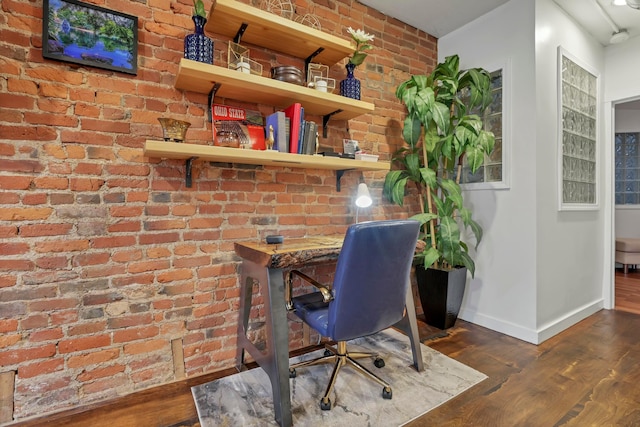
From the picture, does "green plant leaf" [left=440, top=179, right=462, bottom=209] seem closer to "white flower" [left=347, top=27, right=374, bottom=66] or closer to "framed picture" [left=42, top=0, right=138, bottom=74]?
"white flower" [left=347, top=27, right=374, bottom=66]

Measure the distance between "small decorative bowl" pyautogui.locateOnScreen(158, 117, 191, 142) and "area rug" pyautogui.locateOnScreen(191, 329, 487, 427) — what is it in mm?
1452

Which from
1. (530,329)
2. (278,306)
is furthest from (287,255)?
(530,329)

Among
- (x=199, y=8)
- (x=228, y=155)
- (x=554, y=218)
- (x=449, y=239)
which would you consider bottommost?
(x=449, y=239)

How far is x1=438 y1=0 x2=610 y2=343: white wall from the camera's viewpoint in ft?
8.32

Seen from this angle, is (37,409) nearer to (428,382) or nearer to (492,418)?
(428,382)

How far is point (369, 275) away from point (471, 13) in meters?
2.67

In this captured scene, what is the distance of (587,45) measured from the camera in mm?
3084

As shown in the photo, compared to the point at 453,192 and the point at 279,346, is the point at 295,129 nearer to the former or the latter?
the point at 279,346

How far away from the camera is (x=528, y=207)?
2564 millimetres

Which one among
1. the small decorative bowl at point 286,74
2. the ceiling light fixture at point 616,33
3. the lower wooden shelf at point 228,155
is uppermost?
the ceiling light fixture at point 616,33

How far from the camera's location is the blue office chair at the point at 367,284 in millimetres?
1533

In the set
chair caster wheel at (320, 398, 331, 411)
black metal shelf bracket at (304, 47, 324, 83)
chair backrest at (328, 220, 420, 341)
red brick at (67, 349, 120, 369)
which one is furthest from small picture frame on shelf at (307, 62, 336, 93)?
red brick at (67, 349, 120, 369)

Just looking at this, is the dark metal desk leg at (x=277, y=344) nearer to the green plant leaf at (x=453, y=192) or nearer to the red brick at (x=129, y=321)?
the red brick at (x=129, y=321)

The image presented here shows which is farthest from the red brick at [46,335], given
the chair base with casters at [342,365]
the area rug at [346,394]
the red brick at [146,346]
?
the chair base with casters at [342,365]
